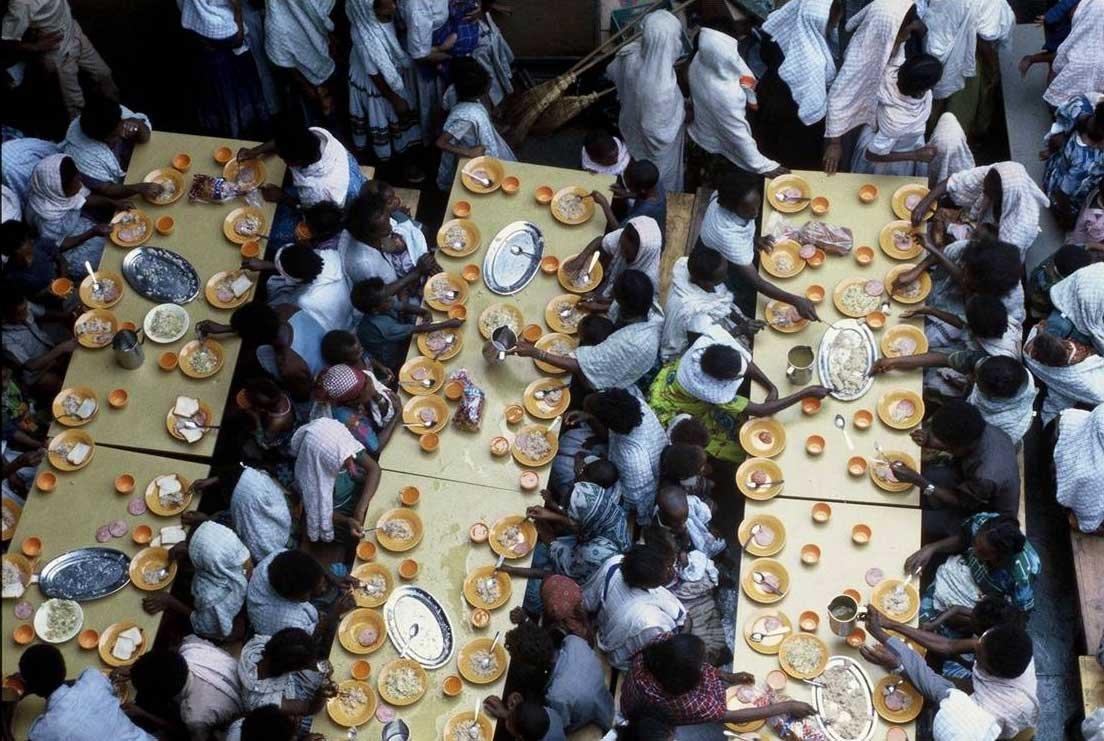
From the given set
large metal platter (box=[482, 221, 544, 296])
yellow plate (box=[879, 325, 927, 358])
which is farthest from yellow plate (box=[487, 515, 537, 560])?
yellow plate (box=[879, 325, 927, 358])

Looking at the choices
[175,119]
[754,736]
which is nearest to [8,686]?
[754,736]

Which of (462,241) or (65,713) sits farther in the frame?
(462,241)

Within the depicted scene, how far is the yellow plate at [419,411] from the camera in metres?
7.31

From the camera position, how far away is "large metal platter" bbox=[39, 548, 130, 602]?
6.91 m

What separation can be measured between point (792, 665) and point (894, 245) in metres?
2.57

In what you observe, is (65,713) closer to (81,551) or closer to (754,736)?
(81,551)

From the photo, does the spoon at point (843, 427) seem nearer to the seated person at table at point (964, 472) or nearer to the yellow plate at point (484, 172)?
the seated person at table at point (964, 472)

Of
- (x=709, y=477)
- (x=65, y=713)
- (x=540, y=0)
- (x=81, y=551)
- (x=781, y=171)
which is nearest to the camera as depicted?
(x=65, y=713)

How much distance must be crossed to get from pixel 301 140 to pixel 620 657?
11.2 feet

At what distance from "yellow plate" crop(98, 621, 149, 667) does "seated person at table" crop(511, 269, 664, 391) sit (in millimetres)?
2439

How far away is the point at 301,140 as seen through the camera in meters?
7.77

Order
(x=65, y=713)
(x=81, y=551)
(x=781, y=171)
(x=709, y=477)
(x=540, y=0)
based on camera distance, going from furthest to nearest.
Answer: (x=540, y=0)
(x=781, y=171)
(x=709, y=477)
(x=81, y=551)
(x=65, y=713)

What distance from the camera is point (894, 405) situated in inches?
284

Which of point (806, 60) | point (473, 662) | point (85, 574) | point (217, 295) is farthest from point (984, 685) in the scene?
point (217, 295)
